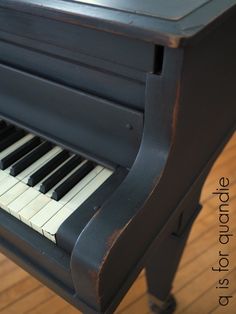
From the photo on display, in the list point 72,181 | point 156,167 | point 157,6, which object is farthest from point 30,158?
point 157,6

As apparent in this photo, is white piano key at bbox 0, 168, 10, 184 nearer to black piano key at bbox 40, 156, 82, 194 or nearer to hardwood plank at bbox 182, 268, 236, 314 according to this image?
black piano key at bbox 40, 156, 82, 194

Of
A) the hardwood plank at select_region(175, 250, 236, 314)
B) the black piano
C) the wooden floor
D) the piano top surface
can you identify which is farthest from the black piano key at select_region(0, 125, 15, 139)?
the hardwood plank at select_region(175, 250, 236, 314)

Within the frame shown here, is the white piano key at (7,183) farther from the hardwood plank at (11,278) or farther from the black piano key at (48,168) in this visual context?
the hardwood plank at (11,278)

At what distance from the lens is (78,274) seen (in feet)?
2.01

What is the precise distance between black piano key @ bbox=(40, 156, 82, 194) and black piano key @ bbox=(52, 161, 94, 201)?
2cm

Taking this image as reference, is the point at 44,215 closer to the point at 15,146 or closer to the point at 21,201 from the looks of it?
the point at 21,201

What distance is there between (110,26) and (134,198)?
0.25m

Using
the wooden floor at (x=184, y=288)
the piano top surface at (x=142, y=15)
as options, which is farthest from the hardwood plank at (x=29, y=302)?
the piano top surface at (x=142, y=15)

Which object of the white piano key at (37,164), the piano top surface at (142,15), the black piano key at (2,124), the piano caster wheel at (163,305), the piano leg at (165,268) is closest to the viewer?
the piano top surface at (142,15)

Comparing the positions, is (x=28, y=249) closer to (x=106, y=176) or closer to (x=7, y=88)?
(x=106, y=176)

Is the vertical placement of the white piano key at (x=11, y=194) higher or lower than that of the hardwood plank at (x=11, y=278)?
higher

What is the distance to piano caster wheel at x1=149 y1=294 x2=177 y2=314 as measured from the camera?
1.26 metres

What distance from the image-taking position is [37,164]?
2.67 feet

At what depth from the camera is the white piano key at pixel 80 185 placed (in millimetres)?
724
